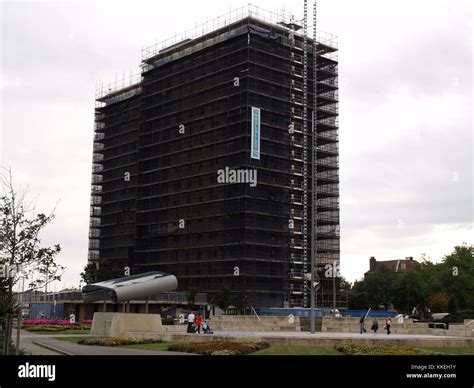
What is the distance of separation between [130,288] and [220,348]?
14269mm

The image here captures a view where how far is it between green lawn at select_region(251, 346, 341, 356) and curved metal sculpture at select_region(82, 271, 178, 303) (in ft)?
43.1

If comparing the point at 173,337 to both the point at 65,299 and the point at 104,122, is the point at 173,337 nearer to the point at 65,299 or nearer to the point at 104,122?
the point at 65,299

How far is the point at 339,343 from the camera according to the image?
1235 inches

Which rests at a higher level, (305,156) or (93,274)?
(305,156)

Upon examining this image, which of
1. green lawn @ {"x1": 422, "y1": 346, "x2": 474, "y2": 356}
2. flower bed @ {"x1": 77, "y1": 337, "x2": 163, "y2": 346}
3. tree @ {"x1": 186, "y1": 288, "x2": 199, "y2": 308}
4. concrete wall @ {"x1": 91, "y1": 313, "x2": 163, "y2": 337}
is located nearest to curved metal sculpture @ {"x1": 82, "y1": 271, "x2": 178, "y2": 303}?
concrete wall @ {"x1": 91, "y1": 313, "x2": 163, "y2": 337}

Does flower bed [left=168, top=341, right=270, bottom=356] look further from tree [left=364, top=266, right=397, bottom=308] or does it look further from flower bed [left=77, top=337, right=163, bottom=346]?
tree [left=364, top=266, right=397, bottom=308]

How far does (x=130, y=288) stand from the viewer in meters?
41.0

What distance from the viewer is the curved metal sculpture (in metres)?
40.7

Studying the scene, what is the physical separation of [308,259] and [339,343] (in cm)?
5853

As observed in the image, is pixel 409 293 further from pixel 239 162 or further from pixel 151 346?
pixel 151 346

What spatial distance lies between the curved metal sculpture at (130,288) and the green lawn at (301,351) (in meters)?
13.1

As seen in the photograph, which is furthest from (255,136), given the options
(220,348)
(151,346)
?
(220,348)
